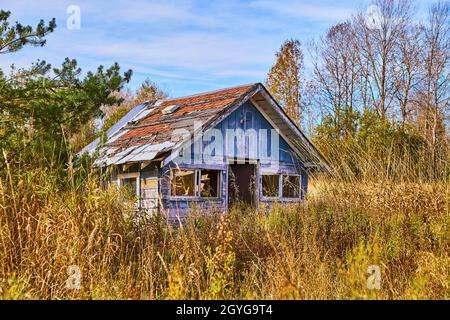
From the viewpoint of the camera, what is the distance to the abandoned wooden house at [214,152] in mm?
12734

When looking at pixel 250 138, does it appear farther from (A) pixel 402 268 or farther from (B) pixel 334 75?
(B) pixel 334 75

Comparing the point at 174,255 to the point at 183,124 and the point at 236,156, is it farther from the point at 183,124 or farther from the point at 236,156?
the point at 236,156

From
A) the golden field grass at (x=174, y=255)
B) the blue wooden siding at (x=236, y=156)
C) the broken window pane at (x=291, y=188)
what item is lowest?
the golden field grass at (x=174, y=255)

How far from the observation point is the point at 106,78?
8.80m

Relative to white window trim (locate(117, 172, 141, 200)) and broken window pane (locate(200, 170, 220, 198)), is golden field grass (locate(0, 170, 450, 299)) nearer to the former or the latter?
white window trim (locate(117, 172, 141, 200))

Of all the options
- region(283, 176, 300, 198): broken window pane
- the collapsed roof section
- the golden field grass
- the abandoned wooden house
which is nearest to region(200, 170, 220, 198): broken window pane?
the abandoned wooden house

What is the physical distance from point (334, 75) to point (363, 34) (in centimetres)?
274

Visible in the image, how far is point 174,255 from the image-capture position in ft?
21.5

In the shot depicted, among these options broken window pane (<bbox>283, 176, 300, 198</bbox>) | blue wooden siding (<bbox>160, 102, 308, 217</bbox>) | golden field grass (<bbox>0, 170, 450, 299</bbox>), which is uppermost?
blue wooden siding (<bbox>160, 102, 308, 217</bbox>)

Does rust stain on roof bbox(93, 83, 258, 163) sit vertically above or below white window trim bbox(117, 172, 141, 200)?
above

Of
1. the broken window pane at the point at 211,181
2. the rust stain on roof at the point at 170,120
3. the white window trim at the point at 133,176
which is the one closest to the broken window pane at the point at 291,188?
the broken window pane at the point at 211,181

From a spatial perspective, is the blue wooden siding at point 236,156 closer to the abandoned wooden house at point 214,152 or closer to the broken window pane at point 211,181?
the abandoned wooden house at point 214,152

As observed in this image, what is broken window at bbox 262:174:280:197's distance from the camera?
15.0m

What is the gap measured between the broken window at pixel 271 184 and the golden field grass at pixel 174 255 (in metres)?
6.38
